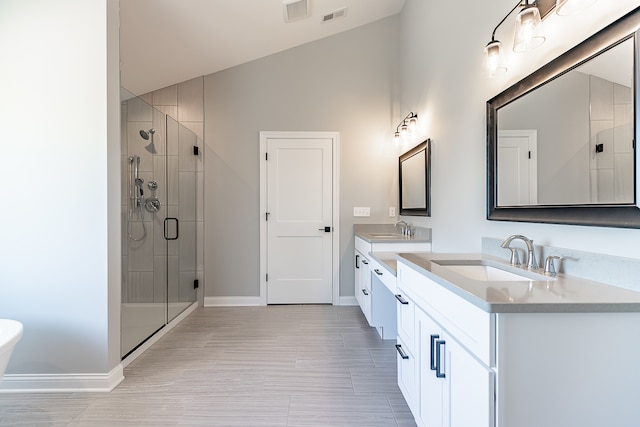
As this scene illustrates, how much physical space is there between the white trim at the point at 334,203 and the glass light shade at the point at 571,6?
254 centimetres

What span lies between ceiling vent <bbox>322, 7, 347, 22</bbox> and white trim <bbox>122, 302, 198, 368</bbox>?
11.2ft

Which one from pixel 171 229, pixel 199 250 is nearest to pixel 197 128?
pixel 171 229

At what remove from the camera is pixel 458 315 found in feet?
3.28

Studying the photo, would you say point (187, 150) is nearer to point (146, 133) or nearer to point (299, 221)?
point (146, 133)

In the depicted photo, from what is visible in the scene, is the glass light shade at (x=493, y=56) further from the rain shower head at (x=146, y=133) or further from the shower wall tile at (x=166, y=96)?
the shower wall tile at (x=166, y=96)

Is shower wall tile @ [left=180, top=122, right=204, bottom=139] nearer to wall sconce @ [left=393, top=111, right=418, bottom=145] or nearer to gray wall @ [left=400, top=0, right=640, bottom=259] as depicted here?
wall sconce @ [left=393, top=111, right=418, bottom=145]

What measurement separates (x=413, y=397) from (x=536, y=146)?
1.28 metres

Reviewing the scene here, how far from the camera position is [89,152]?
74.8 inches

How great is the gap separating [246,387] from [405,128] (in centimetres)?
268

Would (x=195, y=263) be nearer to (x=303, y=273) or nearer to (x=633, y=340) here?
(x=303, y=273)

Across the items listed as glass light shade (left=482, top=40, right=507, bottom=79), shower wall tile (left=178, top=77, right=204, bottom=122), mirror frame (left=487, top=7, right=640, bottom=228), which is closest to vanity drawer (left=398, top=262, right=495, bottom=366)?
mirror frame (left=487, top=7, right=640, bottom=228)

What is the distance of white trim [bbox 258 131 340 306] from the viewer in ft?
11.7

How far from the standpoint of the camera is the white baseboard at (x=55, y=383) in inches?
74.2

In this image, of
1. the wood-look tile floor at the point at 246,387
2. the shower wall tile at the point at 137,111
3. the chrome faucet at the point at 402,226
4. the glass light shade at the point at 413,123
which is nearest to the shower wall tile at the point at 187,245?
the wood-look tile floor at the point at 246,387
